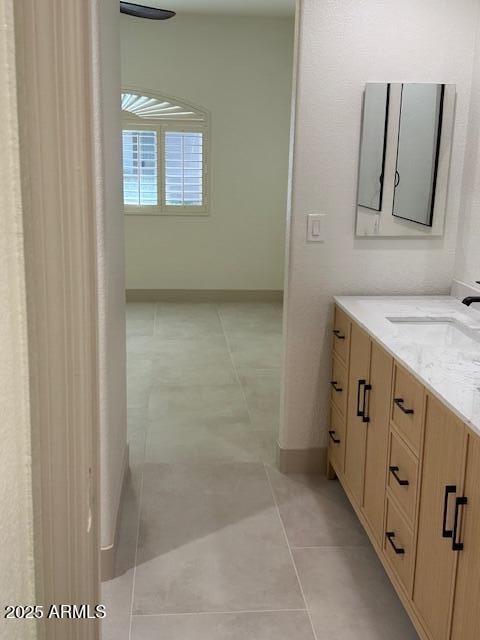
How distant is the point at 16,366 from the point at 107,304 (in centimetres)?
178

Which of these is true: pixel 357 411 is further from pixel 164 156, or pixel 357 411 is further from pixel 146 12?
pixel 164 156

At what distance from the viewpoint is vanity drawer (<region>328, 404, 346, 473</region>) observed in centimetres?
319

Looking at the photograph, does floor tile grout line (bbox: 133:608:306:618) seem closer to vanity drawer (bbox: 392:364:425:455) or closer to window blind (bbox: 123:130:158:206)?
vanity drawer (bbox: 392:364:425:455)

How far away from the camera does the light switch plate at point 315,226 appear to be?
3264 mm

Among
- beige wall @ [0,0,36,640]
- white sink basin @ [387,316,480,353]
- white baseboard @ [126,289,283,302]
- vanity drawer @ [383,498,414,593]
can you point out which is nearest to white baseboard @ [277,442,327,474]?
white sink basin @ [387,316,480,353]

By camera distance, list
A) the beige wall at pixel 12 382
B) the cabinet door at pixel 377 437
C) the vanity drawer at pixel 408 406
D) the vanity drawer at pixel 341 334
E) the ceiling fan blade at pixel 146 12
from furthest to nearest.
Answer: the ceiling fan blade at pixel 146 12, the vanity drawer at pixel 341 334, the cabinet door at pixel 377 437, the vanity drawer at pixel 408 406, the beige wall at pixel 12 382

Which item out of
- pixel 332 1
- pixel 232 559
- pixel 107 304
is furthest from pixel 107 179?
pixel 232 559

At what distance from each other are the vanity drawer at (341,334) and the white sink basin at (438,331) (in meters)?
0.25

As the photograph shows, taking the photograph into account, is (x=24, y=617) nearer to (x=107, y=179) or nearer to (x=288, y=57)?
(x=107, y=179)

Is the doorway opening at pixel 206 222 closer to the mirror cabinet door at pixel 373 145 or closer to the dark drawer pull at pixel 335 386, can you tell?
the dark drawer pull at pixel 335 386

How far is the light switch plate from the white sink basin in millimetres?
580

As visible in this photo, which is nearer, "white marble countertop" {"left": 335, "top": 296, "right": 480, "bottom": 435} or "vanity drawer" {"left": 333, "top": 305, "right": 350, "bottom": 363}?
"white marble countertop" {"left": 335, "top": 296, "right": 480, "bottom": 435}

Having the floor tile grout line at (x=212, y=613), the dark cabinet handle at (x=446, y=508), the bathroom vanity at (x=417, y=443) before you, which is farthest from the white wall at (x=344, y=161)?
the dark cabinet handle at (x=446, y=508)

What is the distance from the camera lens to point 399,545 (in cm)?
235
